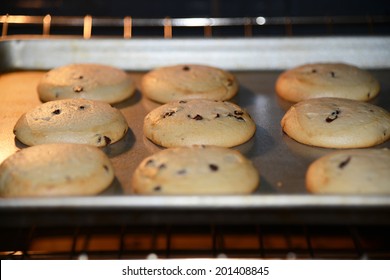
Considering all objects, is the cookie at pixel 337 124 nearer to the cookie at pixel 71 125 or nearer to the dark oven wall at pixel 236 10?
the cookie at pixel 71 125

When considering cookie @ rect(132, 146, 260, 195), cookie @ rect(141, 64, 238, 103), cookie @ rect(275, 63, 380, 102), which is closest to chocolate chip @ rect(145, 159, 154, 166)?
cookie @ rect(132, 146, 260, 195)

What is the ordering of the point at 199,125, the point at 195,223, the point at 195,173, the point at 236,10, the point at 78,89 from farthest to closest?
1. the point at 236,10
2. the point at 78,89
3. the point at 199,125
4. the point at 195,173
5. the point at 195,223

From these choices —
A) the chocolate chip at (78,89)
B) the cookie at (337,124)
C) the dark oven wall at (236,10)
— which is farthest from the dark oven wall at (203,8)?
the cookie at (337,124)

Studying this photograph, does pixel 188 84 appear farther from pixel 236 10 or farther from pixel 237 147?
pixel 236 10

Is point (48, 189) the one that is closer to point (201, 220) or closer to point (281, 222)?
point (201, 220)

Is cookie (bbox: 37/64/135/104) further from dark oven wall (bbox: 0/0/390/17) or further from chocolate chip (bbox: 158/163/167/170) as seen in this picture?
dark oven wall (bbox: 0/0/390/17)

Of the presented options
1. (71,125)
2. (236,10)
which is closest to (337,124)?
(71,125)
